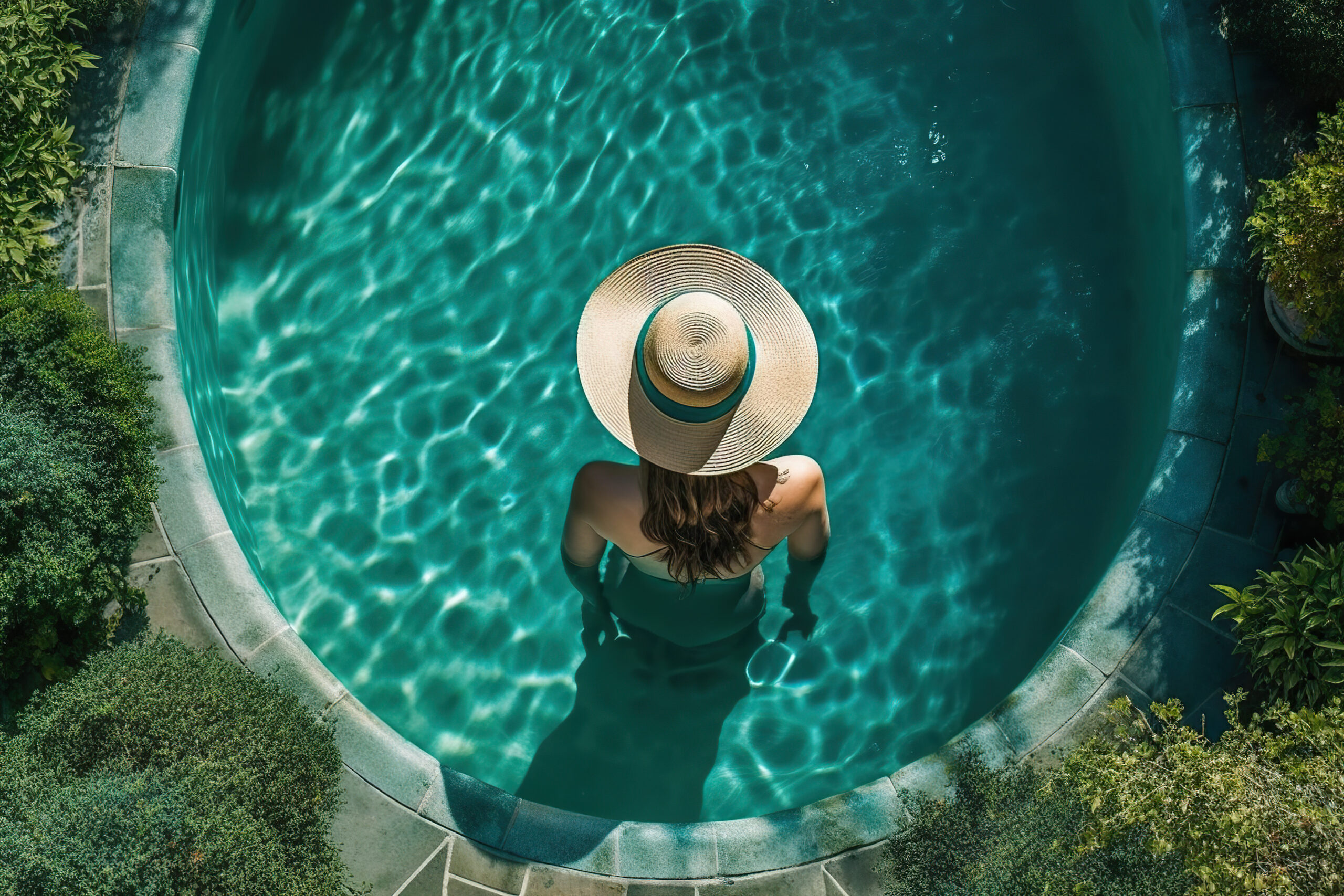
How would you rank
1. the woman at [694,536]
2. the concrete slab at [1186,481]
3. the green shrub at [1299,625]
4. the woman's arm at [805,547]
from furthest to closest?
the concrete slab at [1186,481]
the green shrub at [1299,625]
the woman's arm at [805,547]
the woman at [694,536]

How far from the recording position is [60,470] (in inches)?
172

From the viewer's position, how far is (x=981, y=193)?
20.0 feet

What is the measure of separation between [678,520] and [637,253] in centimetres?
260

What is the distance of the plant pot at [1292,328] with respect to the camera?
504cm

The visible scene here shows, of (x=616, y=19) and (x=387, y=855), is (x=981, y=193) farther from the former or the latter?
(x=387, y=855)

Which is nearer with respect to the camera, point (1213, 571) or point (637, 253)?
point (1213, 571)

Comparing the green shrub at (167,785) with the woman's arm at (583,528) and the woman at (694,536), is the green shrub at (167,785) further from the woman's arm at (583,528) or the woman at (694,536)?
the woman at (694,536)

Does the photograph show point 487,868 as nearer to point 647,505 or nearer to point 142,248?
point 647,505

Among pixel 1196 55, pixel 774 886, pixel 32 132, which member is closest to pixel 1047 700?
pixel 774 886

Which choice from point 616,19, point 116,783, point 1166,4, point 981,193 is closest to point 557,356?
point 616,19

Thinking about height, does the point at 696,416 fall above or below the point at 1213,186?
below

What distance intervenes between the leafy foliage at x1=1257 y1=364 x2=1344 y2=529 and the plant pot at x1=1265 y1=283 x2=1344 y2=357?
0.10 meters

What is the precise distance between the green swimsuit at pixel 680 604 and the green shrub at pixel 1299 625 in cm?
221

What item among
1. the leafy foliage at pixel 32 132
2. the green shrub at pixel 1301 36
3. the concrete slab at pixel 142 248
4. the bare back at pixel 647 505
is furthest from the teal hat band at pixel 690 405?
the green shrub at pixel 1301 36
